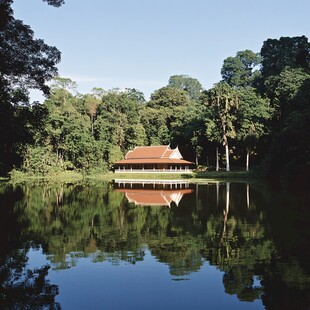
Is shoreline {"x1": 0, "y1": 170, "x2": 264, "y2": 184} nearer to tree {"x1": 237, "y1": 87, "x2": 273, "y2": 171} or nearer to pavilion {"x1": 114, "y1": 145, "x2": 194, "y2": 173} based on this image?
pavilion {"x1": 114, "y1": 145, "x2": 194, "y2": 173}

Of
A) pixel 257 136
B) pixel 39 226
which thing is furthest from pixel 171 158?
pixel 39 226

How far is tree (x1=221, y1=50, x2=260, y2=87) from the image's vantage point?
82.4m

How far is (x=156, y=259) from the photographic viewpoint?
10414 mm

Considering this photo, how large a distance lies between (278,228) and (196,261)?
5331mm

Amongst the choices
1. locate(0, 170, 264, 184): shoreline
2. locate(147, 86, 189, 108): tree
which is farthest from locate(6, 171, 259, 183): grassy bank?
locate(147, 86, 189, 108): tree

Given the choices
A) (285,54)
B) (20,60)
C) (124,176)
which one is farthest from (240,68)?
(20,60)

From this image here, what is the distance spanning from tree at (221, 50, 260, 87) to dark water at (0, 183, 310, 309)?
67.2 meters

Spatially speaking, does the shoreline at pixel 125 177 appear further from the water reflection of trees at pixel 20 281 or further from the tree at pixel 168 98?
the water reflection of trees at pixel 20 281

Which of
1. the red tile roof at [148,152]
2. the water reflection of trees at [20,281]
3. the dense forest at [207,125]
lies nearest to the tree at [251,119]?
the dense forest at [207,125]

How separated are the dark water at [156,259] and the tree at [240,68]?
67.2 metres

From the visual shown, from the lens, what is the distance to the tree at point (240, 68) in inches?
3245

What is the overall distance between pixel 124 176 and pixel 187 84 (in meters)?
70.9

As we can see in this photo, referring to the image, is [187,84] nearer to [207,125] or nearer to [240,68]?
[240,68]

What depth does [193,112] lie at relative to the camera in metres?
61.7
